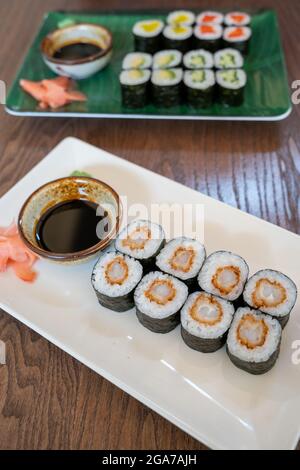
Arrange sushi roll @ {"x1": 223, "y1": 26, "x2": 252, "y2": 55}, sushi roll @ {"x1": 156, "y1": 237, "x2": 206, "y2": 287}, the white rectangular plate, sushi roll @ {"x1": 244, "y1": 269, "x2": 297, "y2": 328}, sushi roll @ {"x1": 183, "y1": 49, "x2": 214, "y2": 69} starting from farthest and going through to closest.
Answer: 1. sushi roll @ {"x1": 223, "y1": 26, "x2": 252, "y2": 55}
2. sushi roll @ {"x1": 183, "y1": 49, "x2": 214, "y2": 69}
3. sushi roll @ {"x1": 156, "y1": 237, "x2": 206, "y2": 287}
4. sushi roll @ {"x1": 244, "y1": 269, "x2": 297, "y2": 328}
5. the white rectangular plate

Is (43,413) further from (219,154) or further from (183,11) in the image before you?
(183,11)

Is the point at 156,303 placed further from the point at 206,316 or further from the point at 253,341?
the point at 253,341

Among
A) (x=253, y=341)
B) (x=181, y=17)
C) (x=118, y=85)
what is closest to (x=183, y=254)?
(x=253, y=341)

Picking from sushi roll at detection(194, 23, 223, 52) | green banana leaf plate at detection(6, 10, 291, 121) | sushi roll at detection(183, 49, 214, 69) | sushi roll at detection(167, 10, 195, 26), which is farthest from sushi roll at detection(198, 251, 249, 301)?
sushi roll at detection(167, 10, 195, 26)

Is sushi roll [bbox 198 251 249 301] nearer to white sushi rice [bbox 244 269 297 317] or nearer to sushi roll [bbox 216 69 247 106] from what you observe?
white sushi rice [bbox 244 269 297 317]

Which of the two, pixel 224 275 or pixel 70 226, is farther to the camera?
pixel 70 226

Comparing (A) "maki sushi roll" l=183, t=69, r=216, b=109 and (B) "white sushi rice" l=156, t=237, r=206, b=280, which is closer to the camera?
(B) "white sushi rice" l=156, t=237, r=206, b=280
